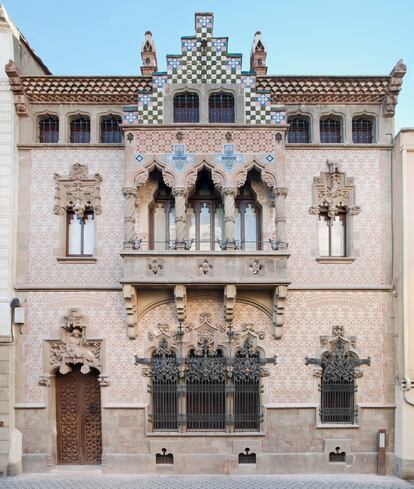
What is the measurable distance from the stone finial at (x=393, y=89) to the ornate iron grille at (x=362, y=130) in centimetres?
54

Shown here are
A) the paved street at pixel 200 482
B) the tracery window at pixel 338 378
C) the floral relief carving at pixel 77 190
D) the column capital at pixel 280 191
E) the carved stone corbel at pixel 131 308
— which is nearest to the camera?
the paved street at pixel 200 482

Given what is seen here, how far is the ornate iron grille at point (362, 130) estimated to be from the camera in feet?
53.2

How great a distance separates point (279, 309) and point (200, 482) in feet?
15.6

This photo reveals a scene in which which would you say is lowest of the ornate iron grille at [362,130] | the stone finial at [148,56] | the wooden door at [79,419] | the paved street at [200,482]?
the paved street at [200,482]

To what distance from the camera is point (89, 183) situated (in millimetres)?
15773

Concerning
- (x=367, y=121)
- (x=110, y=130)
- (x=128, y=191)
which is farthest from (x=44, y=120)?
(x=367, y=121)

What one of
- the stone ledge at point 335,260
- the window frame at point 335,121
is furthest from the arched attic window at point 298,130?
the stone ledge at point 335,260

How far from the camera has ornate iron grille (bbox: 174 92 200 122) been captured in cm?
1588

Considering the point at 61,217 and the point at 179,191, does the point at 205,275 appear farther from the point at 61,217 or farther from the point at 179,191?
the point at 61,217

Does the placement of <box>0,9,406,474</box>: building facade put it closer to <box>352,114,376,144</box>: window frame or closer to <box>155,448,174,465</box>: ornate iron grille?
<box>155,448,174,465</box>: ornate iron grille

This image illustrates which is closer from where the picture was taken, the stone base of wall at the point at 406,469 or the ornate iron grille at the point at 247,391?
the stone base of wall at the point at 406,469

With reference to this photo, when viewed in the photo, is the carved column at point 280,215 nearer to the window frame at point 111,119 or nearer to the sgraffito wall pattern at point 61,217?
the sgraffito wall pattern at point 61,217

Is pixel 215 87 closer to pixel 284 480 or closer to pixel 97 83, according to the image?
pixel 97 83

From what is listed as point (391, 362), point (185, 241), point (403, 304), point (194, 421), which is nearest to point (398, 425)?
point (391, 362)
